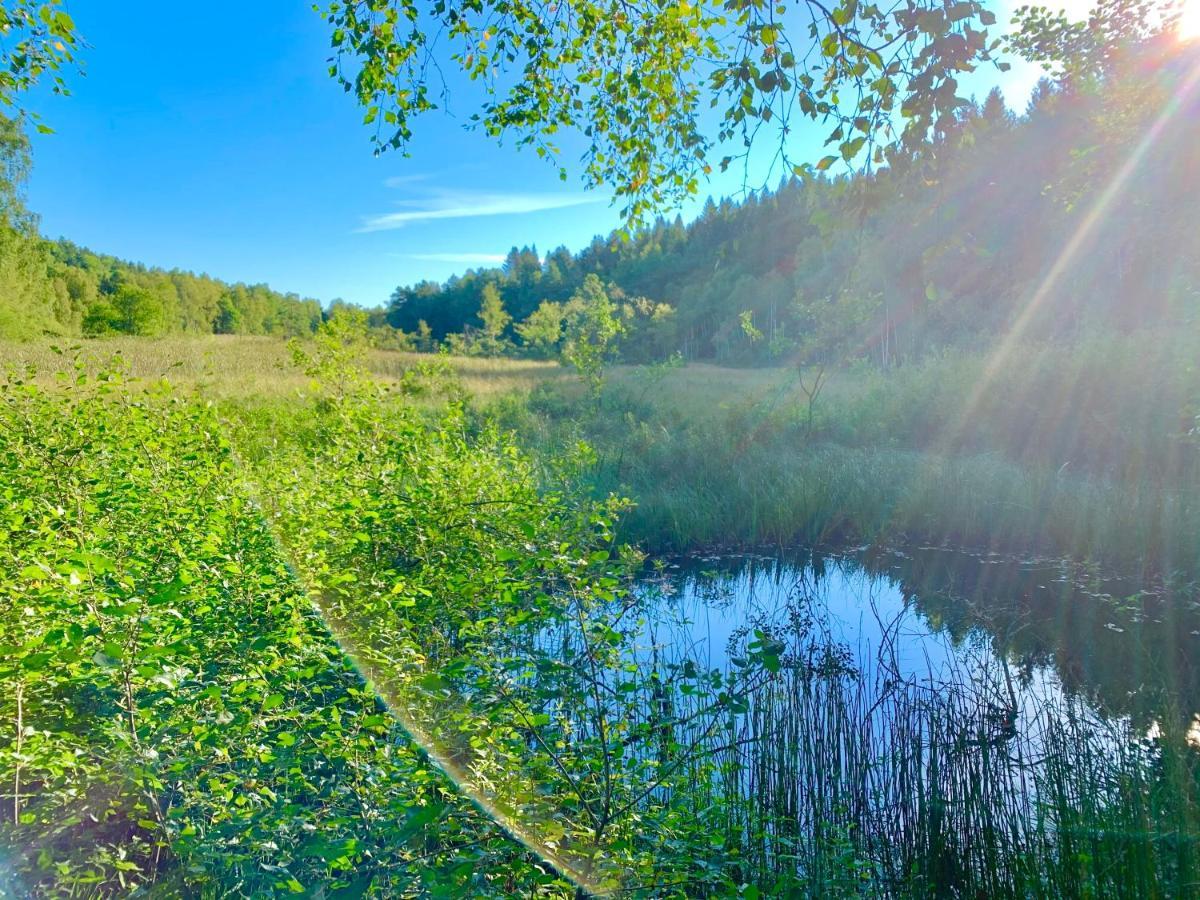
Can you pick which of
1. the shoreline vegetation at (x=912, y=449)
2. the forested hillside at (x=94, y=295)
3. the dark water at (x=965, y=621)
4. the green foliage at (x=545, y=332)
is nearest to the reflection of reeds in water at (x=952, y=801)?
the dark water at (x=965, y=621)

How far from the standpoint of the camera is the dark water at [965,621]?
4.62 metres

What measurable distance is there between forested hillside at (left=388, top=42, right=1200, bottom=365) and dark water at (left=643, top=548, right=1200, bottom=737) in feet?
9.08

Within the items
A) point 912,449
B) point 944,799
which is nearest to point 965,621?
point 944,799

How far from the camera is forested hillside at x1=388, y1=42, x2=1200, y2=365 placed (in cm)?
255

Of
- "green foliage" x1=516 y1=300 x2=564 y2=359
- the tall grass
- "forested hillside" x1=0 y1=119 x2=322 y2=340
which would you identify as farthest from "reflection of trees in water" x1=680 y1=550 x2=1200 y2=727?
"green foliage" x1=516 y1=300 x2=564 y2=359

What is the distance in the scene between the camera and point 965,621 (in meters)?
6.13

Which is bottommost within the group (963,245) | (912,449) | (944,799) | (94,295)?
(944,799)

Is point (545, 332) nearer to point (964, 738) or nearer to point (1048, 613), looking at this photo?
point (1048, 613)

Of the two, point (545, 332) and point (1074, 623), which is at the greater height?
point (545, 332)

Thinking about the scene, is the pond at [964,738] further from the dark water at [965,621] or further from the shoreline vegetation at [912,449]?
the shoreline vegetation at [912,449]

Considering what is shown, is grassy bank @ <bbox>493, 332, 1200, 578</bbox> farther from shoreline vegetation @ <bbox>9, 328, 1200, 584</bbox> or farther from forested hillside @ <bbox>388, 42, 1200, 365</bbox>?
forested hillside @ <bbox>388, 42, 1200, 365</bbox>

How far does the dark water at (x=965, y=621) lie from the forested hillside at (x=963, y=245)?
109 inches

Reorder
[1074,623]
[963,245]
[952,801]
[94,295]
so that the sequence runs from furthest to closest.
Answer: [94,295] < [1074,623] < [952,801] < [963,245]

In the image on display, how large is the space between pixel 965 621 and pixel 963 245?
16.6ft
